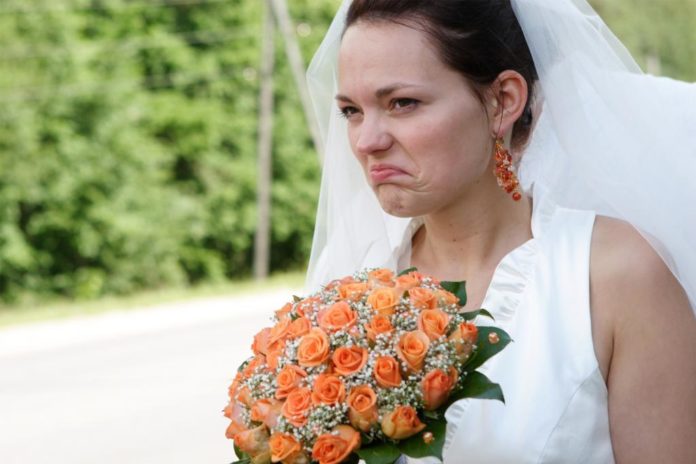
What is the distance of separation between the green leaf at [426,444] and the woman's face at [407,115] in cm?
62

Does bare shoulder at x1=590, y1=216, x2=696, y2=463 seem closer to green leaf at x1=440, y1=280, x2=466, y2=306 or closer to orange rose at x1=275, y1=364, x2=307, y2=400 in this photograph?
green leaf at x1=440, y1=280, x2=466, y2=306

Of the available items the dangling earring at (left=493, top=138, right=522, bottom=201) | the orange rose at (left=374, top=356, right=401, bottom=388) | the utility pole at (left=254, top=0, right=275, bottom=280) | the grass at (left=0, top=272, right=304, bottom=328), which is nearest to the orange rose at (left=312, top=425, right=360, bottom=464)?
the orange rose at (left=374, top=356, right=401, bottom=388)

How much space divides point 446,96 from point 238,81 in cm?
1981

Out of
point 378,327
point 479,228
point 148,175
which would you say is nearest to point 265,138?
point 148,175

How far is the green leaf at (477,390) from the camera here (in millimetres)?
1854

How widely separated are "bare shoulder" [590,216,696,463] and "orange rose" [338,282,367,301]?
22.0 inches

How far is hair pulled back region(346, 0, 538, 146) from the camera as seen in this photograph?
229 cm

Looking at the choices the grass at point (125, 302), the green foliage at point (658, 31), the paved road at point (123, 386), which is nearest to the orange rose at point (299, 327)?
the paved road at point (123, 386)

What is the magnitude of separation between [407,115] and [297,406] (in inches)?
28.8

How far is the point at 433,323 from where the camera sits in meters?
1.90

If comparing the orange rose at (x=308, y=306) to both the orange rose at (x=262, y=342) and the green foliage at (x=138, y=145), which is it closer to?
the orange rose at (x=262, y=342)

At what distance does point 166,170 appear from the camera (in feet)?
67.8

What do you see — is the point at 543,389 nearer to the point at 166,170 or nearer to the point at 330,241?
the point at 330,241

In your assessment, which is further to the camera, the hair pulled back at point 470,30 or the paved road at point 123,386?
the paved road at point 123,386
